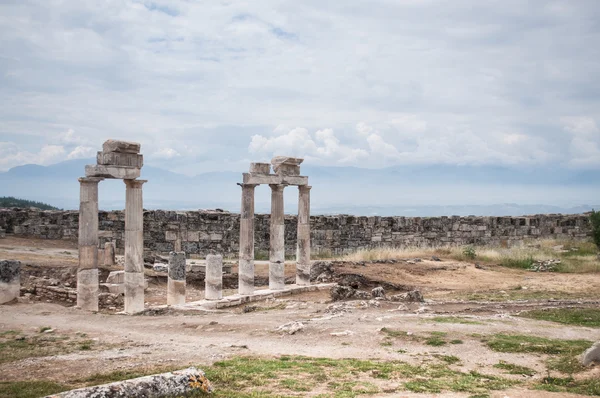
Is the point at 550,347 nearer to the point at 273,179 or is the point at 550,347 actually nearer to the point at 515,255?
the point at 273,179

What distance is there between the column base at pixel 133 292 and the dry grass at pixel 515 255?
458 inches

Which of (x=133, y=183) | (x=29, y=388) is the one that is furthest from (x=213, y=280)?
(x=29, y=388)

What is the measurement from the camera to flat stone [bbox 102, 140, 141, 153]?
1684 centimetres

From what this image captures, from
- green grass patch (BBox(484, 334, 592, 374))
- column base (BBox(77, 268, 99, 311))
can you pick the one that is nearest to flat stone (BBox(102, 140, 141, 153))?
column base (BBox(77, 268, 99, 311))

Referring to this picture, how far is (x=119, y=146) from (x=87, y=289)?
382 cm

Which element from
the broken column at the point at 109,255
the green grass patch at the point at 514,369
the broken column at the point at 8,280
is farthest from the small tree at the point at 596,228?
the broken column at the point at 8,280

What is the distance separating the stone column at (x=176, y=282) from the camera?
738 inches

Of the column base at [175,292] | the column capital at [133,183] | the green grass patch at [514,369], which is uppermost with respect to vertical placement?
the column capital at [133,183]

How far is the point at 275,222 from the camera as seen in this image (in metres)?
22.3

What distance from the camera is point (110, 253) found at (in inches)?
984

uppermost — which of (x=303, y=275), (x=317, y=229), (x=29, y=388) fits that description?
(x=317, y=229)

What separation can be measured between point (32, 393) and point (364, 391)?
446 centimetres

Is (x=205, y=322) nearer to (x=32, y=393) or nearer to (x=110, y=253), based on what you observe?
(x=32, y=393)

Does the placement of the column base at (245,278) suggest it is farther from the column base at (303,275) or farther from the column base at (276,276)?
the column base at (303,275)
